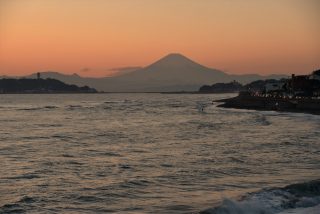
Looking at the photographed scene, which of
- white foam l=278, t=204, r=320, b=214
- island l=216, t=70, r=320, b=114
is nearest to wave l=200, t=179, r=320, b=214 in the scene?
white foam l=278, t=204, r=320, b=214

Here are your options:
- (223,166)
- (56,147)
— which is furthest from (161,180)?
(56,147)

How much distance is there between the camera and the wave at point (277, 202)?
1140 centimetres

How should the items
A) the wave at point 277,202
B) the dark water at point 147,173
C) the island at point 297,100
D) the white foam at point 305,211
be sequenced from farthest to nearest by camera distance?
1. the island at point 297,100
2. the dark water at point 147,173
3. the wave at point 277,202
4. the white foam at point 305,211

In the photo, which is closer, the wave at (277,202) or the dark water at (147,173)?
the wave at (277,202)

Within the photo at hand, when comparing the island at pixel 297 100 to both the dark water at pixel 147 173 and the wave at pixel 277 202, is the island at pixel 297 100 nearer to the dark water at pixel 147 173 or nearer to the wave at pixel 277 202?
the dark water at pixel 147 173

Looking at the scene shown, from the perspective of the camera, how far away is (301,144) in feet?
86.1

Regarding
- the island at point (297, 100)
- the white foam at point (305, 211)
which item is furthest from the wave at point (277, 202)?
the island at point (297, 100)

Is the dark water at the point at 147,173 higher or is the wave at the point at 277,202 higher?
the wave at the point at 277,202

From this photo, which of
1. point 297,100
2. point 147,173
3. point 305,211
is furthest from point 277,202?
point 297,100

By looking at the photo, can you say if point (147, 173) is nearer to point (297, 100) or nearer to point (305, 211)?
point (305, 211)

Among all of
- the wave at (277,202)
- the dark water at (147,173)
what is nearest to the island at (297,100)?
the dark water at (147,173)

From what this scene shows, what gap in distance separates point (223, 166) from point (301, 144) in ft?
30.8

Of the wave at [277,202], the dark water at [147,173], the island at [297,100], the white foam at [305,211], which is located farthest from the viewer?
the island at [297,100]

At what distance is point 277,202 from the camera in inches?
476
